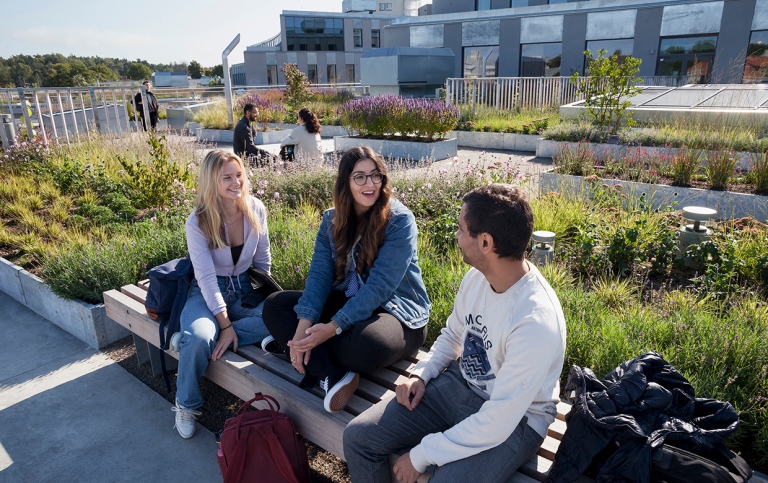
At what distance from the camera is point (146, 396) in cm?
351

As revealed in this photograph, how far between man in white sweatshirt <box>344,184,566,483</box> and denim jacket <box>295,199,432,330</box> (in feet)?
A: 1.57

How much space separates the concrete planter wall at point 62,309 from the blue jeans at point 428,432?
287 cm

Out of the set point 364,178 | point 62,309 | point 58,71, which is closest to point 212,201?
point 364,178

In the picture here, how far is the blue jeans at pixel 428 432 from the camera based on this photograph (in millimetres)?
1831

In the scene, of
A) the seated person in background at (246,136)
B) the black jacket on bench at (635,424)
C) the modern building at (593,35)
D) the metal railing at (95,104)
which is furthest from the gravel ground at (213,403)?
the modern building at (593,35)

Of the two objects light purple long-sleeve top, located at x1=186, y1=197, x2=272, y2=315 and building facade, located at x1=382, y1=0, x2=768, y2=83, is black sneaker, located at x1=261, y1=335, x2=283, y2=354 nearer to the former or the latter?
light purple long-sleeve top, located at x1=186, y1=197, x2=272, y2=315

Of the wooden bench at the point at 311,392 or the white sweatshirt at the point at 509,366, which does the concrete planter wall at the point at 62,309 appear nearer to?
the wooden bench at the point at 311,392

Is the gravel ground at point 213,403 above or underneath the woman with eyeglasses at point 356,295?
underneath

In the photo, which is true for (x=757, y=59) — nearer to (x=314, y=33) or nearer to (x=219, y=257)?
(x=219, y=257)

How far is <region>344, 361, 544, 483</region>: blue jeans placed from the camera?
72.1 inches

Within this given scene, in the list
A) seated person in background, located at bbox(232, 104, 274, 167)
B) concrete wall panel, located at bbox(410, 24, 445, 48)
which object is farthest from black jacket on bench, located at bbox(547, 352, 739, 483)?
concrete wall panel, located at bbox(410, 24, 445, 48)

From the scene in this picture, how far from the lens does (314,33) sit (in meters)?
49.1

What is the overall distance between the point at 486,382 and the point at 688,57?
24.6 meters

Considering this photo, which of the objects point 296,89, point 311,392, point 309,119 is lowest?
point 311,392
